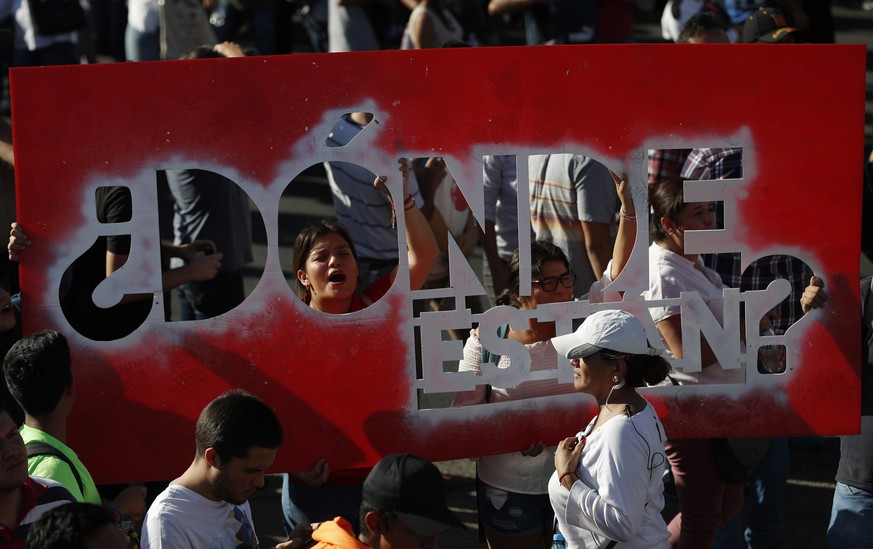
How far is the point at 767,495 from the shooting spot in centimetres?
459

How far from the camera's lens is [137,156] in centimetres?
377

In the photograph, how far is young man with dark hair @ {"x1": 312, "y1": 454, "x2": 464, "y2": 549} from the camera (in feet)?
9.52

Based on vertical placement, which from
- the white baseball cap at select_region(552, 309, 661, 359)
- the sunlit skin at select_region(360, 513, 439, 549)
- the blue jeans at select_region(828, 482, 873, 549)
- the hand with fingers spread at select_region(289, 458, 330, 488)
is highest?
the white baseball cap at select_region(552, 309, 661, 359)

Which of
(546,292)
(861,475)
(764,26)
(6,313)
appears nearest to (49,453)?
(6,313)

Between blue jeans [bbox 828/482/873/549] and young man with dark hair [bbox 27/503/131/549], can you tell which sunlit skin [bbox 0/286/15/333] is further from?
blue jeans [bbox 828/482/873/549]

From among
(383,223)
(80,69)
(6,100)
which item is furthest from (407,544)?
(6,100)

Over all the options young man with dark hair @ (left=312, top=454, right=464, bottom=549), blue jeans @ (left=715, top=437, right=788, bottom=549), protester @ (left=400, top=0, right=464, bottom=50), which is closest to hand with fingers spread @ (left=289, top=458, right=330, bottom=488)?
young man with dark hair @ (left=312, top=454, right=464, bottom=549)

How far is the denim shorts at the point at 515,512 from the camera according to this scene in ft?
13.2

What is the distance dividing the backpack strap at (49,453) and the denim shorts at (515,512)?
1.43 meters

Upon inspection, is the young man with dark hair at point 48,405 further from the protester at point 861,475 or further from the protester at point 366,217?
the protester at point 861,475

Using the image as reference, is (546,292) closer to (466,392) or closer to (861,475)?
(466,392)

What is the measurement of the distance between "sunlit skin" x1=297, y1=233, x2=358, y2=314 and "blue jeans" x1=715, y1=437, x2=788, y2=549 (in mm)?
1794

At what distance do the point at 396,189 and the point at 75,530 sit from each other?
5.65 ft

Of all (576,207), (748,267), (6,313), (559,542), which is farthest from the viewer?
(576,207)
